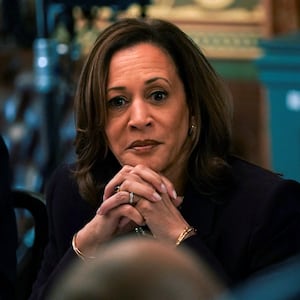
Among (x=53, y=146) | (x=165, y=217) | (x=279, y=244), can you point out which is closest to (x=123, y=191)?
(x=165, y=217)

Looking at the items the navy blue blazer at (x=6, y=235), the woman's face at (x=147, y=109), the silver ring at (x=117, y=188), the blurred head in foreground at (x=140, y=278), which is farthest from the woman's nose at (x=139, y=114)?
the blurred head in foreground at (x=140, y=278)

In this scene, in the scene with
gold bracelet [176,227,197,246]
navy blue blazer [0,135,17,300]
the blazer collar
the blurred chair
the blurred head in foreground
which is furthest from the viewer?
the blurred chair

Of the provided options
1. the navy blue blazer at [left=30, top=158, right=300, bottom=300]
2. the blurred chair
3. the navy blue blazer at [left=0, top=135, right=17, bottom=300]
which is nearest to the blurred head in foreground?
the navy blue blazer at [left=30, top=158, right=300, bottom=300]

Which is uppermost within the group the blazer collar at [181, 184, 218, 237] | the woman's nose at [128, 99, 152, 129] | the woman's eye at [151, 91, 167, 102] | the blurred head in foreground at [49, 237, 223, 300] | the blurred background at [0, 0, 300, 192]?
the blurred head in foreground at [49, 237, 223, 300]

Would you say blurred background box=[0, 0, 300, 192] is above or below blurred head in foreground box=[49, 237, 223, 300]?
below

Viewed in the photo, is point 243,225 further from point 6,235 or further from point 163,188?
point 6,235

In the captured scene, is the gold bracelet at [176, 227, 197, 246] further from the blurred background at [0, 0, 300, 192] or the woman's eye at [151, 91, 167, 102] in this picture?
the blurred background at [0, 0, 300, 192]

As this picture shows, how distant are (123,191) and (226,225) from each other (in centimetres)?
22

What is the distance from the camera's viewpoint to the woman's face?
1.65 meters

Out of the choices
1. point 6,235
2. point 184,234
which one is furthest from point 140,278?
point 6,235

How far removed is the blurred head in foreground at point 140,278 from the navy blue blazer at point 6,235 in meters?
1.29

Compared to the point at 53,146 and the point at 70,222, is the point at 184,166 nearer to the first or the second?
the point at 70,222

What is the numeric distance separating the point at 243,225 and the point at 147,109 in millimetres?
302

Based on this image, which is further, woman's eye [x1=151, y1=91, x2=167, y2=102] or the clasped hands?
woman's eye [x1=151, y1=91, x2=167, y2=102]
